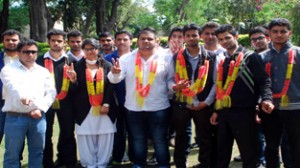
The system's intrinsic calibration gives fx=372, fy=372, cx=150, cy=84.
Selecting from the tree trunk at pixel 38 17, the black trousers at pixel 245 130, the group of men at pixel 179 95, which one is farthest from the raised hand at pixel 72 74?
the tree trunk at pixel 38 17

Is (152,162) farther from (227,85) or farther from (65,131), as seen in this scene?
(227,85)

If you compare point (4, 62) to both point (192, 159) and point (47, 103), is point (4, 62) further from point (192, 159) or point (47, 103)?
point (192, 159)

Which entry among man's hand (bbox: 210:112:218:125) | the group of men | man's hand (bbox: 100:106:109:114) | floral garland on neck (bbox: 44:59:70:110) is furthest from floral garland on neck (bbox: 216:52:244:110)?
floral garland on neck (bbox: 44:59:70:110)

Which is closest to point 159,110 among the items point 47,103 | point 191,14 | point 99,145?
point 99,145

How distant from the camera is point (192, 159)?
587 cm

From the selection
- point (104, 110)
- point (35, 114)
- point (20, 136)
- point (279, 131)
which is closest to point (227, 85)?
point (279, 131)

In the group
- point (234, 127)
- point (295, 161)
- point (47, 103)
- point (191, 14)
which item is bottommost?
point (295, 161)

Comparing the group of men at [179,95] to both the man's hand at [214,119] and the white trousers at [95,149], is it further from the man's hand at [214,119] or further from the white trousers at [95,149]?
the white trousers at [95,149]

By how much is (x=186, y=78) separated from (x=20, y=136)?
2.21 meters

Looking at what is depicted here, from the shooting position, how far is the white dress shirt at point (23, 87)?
14.5 ft

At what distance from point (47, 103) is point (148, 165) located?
194cm

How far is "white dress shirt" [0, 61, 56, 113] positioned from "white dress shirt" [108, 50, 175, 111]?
937mm

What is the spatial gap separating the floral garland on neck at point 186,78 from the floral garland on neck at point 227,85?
27 centimetres

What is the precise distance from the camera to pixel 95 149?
5387 mm
